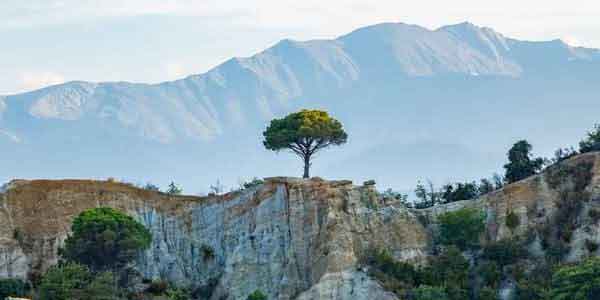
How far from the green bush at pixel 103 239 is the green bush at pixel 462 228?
981 inches

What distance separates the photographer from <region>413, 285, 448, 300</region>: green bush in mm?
97625

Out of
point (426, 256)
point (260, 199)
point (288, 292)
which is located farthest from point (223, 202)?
point (426, 256)

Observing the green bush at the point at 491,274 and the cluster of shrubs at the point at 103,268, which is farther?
the green bush at the point at 491,274

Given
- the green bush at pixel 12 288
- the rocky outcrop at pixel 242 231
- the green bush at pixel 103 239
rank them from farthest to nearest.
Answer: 1. the rocky outcrop at pixel 242 231
2. the green bush at pixel 103 239
3. the green bush at pixel 12 288

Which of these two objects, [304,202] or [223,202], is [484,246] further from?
[223,202]

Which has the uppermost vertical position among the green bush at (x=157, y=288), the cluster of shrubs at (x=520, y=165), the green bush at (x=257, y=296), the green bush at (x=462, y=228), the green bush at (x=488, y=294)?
the cluster of shrubs at (x=520, y=165)

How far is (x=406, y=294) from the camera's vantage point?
99.8m

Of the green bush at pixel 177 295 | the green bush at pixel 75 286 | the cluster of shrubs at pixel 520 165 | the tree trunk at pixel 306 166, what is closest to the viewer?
the green bush at pixel 75 286

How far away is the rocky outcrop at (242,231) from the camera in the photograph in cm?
10662

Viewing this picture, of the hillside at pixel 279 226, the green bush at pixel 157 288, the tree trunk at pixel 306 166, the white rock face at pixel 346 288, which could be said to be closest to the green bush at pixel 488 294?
the white rock face at pixel 346 288

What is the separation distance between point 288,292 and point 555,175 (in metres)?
24.4

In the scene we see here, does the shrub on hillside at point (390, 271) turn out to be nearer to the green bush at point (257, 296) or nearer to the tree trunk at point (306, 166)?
the green bush at point (257, 296)

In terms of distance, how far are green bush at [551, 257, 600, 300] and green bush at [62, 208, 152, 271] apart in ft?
112

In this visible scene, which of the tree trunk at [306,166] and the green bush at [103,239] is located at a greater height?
the tree trunk at [306,166]
